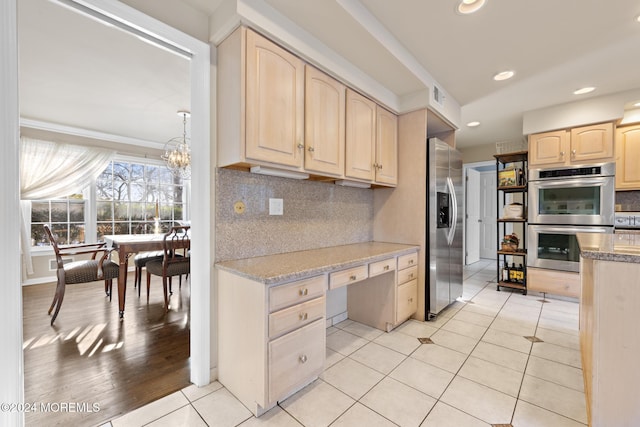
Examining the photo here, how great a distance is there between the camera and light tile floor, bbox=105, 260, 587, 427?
4.72ft

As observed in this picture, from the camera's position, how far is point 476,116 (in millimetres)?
3693

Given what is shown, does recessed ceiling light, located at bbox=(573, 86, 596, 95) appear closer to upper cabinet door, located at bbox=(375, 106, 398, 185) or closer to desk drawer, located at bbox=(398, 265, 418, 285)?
upper cabinet door, located at bbox=(375, 106, 398, 185)

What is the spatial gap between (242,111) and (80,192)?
4.62 meters

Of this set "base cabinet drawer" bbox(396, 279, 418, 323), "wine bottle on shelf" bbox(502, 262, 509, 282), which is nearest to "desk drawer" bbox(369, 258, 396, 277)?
"base cabinet drawer" bbox(396, 279, 418, 323)

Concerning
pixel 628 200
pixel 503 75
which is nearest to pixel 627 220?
pixel 628 200

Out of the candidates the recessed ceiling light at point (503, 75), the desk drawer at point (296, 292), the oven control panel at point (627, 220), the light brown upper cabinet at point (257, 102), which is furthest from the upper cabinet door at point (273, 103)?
the oven control panel at point (627, 220)

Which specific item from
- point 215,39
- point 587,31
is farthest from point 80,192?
point 587,31

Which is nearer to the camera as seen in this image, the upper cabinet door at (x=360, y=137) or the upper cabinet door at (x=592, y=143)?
the upper cabinet door at (x=360, y=137)

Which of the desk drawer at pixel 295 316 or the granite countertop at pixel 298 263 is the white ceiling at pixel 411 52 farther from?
the desk drawer at pixel 295 316

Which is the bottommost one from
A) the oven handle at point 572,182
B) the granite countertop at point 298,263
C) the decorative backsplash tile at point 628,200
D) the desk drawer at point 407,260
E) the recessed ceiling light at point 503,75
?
the desk drawer at point 407,260

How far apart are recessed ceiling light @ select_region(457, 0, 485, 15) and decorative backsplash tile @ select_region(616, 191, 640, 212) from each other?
11.3ft

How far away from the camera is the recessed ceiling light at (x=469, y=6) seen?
66.9 inches

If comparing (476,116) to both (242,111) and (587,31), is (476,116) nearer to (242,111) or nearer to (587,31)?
(587,31)

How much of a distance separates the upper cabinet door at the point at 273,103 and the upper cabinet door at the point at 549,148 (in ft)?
11.1
